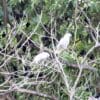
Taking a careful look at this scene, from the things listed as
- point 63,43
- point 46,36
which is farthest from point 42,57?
point 46,36

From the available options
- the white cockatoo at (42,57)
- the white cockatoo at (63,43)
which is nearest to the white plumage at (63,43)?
the white cockatoo at (63,43)

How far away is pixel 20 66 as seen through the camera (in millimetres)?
3611

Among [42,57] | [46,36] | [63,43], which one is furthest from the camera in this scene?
[46,36]

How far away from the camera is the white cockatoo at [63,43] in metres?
3.40

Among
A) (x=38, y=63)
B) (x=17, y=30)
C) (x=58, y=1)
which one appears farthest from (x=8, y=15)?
(x=38, y=63)

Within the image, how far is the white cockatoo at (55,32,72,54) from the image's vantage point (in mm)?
3397

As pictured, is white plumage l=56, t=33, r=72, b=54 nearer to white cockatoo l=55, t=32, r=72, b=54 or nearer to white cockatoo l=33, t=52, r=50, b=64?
white cockatoo l=55, t=32, r=72, b=54

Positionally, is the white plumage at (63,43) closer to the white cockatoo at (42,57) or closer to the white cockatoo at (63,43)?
the white cockatoo at (63,43)

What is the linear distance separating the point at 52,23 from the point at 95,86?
0.77 meters

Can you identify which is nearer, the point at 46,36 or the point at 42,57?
the point at 42,57

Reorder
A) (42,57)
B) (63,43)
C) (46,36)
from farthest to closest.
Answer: (46,36) < (63,43) < (42,57)

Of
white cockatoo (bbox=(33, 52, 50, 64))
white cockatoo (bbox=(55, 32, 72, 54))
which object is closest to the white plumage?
white cockatoo (bbox=(55, 32, 72, 54))

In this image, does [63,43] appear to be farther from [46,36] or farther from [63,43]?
[46,36]

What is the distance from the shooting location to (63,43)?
137 inches
